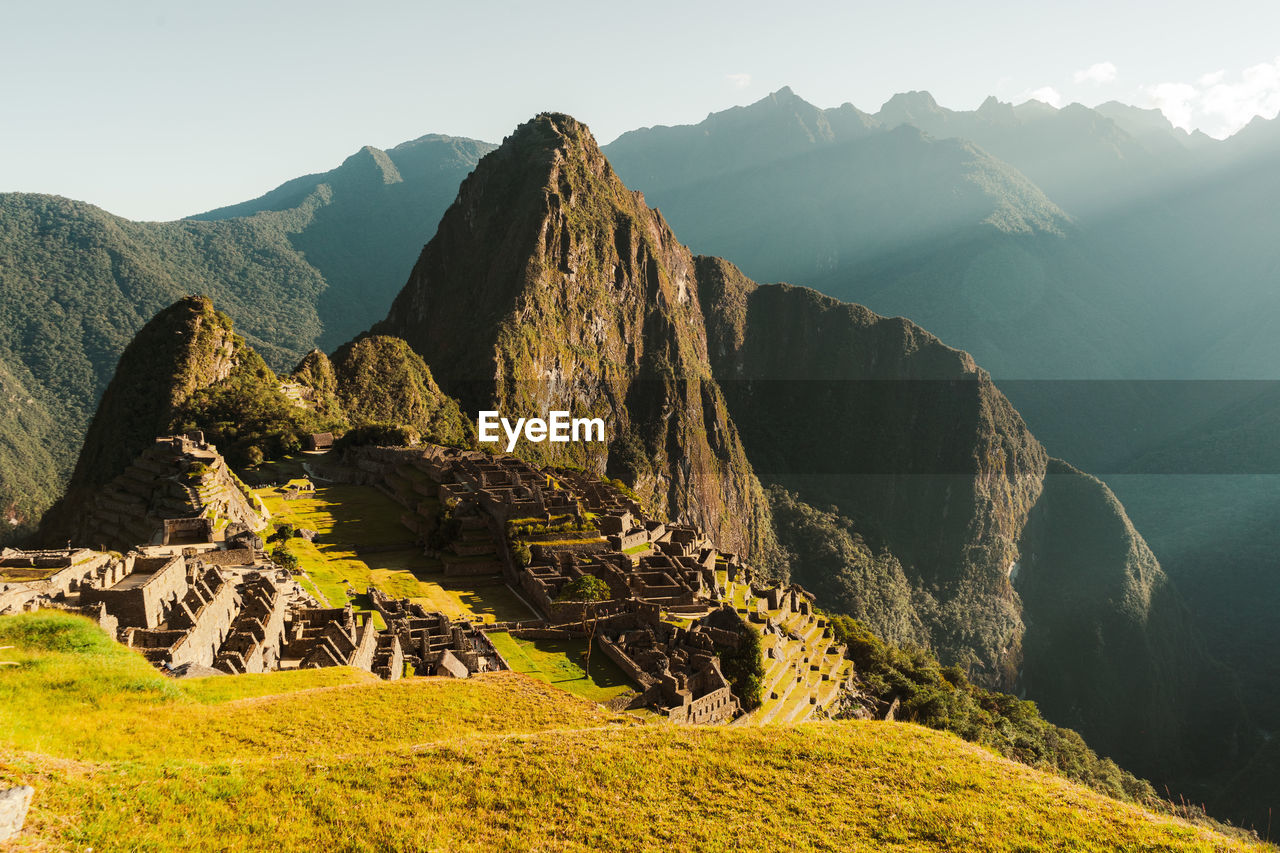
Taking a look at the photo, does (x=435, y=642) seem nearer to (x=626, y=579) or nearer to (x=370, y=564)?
(x=626, y=579)

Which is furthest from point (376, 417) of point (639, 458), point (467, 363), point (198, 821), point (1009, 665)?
point (1009, 665)

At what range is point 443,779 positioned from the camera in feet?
48.0

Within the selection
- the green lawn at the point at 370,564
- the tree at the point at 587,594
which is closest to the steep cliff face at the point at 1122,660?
the tree at the point at 587,594

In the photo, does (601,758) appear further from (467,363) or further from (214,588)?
(467,363)

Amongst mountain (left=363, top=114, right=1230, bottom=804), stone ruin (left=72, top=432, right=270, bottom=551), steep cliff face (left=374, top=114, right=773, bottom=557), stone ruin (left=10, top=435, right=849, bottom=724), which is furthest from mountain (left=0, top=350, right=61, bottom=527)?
stone ruin (left=10, top=435, right=849, bottom=724)

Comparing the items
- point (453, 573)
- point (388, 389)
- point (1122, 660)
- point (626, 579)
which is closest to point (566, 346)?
point (388, 389)

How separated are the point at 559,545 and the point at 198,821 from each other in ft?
123

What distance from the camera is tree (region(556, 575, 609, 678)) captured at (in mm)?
38781

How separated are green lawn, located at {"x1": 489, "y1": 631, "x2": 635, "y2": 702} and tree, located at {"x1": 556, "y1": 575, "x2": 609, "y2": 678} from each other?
0.99 metres

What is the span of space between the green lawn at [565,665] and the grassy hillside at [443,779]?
36.5 ft

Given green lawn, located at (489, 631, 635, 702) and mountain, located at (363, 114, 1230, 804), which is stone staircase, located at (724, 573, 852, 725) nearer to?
green lawn, located at (489, 631, 635, 702)

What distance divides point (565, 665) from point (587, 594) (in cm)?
725

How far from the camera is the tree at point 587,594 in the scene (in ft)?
127

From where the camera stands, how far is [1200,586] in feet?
611
